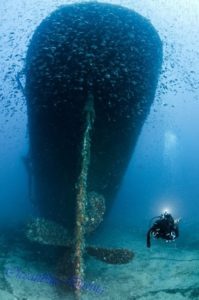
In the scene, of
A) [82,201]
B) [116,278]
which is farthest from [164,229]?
[116,278]

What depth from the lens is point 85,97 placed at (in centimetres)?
1033

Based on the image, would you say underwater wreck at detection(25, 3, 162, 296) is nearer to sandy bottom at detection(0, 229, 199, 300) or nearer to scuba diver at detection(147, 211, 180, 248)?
sandy bottom at detection(0, 229, 199, 300)

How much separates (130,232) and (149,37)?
345 inches

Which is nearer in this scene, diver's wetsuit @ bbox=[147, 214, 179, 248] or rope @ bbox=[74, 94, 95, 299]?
diver's wetsuit @ bbox=[147, 214, 179, 248]

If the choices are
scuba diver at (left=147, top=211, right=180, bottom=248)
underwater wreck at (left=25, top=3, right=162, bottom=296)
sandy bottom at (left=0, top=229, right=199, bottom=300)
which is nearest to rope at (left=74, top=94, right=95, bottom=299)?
underwater wreck at (left=25, top=3, right=162, bottom=296)

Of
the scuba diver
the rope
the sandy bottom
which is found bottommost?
the sandy bottom

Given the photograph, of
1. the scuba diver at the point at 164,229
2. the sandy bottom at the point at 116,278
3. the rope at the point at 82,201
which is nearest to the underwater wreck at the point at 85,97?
the rope at the point at 82,201

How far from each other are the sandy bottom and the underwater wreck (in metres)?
1.53

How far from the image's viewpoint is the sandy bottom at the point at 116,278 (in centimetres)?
777

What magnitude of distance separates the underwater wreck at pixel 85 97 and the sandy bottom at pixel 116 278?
1526 millimetres

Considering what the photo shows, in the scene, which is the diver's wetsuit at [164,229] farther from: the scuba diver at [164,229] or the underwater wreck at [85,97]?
the underwater wreck at [85,97]

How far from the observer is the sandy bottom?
777 cm

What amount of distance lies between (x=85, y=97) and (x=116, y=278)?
492 cm

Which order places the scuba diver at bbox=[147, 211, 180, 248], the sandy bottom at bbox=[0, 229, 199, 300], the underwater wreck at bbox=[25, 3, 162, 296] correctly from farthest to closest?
the underwater wreck at bbox=[25, 3, 162, 296] → the sandy bottom at bbox=[0, 229, 199, 300] → the scuba diver at bbox=[147, 211, 180, 248]
